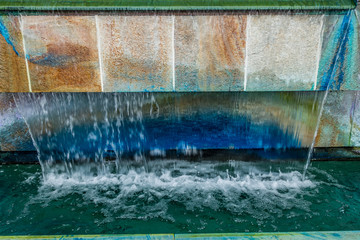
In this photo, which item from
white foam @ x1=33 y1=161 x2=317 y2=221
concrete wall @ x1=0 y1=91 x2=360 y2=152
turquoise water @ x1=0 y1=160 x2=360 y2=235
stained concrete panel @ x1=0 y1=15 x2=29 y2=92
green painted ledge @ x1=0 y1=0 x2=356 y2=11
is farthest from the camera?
concrete wall @ x1=0 y1=91 x2=360 y2=152

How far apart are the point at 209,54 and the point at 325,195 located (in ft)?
10.2

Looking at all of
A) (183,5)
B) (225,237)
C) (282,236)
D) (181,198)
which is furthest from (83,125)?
(282,236)

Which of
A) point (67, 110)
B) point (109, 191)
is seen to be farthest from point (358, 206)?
point (67, 110)

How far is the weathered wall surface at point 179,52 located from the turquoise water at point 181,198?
1.69m

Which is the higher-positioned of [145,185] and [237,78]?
[237,78]

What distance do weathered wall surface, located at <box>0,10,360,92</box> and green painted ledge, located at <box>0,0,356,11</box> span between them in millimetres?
115

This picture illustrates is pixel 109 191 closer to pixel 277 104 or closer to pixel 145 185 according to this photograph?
pixel 145 185

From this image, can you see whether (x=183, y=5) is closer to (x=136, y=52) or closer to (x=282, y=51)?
(x=136, y=52)

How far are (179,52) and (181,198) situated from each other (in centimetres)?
255

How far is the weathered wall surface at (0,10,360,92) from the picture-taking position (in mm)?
4684

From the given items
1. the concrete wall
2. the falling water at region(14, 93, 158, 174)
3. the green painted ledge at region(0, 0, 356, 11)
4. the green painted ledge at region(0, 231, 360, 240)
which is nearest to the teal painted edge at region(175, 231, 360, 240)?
the green painted ledge at region(0, 231, 360, 240)

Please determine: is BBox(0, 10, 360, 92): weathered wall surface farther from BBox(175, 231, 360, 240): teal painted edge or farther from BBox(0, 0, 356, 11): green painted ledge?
BBox(175, 231, 360, 240): teal painted edge

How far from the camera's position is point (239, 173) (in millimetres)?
5355

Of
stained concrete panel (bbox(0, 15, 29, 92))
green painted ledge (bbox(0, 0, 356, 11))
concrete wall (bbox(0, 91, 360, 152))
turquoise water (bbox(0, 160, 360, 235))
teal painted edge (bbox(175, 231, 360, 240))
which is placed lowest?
turquoise water (bbox(0, 160, 360, 235))
